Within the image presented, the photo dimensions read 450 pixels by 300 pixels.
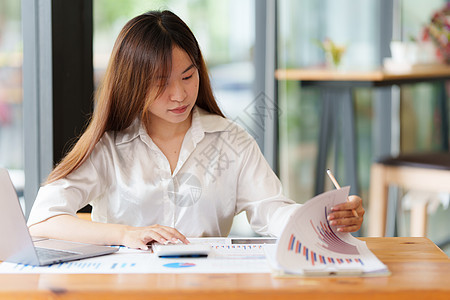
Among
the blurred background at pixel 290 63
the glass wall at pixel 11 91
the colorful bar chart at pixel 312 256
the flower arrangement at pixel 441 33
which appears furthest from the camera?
the flower arrangement at pixel 441 33

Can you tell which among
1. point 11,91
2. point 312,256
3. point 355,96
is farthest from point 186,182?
point 355,96

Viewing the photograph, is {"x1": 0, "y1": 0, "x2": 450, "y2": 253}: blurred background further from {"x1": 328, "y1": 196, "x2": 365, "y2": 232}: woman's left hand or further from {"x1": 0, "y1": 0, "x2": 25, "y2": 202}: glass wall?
{"x1": 328, "y1": 196, "x2": 365, "y2": 232}: woman's left hand

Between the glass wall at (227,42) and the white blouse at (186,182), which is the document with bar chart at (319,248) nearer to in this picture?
the white blouse at (186,182)

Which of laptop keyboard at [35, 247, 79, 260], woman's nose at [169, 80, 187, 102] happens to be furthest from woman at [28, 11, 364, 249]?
laptop keyboard at [35, 247, 79, 260]

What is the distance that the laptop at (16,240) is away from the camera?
126 centimetres

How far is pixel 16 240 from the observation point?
1.28 meters

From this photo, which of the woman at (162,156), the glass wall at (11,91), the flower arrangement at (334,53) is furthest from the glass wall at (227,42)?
the woman at (162,156)

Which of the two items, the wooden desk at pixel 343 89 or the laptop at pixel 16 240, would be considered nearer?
the laptop at pixel 16 240

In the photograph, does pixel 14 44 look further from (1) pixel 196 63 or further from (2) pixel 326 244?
(2) pixel 326 244

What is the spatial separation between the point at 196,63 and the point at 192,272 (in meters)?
0.69

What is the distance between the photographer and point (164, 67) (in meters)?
1.62

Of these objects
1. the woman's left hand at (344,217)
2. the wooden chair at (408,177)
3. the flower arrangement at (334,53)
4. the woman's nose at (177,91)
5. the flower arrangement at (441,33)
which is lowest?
the wooden chair at (408,177)

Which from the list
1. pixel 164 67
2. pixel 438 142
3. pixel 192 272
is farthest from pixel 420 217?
pixel 192 272

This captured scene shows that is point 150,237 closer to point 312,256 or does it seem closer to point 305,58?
point 312,256
